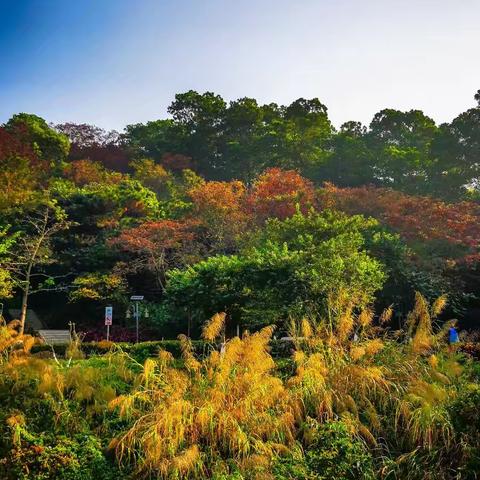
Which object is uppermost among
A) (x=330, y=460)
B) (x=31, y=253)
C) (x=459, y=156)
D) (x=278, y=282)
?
(x=459, y=156)

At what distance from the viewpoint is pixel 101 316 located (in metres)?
25.5

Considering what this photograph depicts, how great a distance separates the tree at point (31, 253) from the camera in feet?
68.0

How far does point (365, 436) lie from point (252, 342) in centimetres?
187

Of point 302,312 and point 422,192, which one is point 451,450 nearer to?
point 302,312

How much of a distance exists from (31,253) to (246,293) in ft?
29.3

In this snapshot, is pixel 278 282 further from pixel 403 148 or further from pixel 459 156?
pixel 403 148

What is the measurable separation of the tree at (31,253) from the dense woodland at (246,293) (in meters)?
0.13

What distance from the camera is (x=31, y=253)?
71.2 feet

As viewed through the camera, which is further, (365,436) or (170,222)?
(170,222)

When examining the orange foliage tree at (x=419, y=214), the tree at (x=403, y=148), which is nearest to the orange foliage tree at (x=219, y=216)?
the orange foliage tree at (x=419, y=214)

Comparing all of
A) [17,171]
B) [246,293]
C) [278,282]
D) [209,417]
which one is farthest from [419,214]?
[209,417]

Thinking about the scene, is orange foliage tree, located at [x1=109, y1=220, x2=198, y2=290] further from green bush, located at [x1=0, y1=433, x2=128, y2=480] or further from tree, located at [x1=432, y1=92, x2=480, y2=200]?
tree, located at [x1=432, y1=92, x2=480, y2=200]

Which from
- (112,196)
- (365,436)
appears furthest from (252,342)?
(112,196)

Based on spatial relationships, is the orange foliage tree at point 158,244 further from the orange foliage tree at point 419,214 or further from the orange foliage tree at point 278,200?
the orange foliage tree at point 419,214
